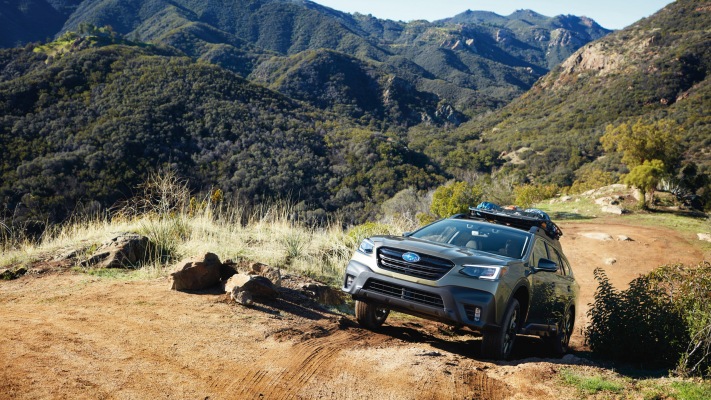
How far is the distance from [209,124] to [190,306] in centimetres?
5127

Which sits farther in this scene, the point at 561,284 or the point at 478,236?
the point at 561,284

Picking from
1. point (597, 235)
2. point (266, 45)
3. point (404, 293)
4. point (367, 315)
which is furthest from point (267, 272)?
point (266, 45)

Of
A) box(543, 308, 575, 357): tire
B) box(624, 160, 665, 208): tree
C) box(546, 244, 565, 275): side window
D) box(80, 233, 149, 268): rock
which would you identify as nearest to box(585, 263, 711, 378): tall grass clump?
box(543, 308, 575, 357): tire

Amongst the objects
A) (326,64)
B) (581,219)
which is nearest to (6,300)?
(581,219)

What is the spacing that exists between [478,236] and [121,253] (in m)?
5.46

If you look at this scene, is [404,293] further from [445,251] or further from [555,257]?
[555,257]

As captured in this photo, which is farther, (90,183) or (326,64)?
(326,64)

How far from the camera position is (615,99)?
249ft

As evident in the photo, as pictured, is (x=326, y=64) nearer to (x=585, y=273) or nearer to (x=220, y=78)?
(x=220, y=78)

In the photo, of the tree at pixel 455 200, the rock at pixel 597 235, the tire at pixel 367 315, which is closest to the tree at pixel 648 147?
the rock at pixel 597 235

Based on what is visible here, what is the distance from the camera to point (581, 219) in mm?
20828

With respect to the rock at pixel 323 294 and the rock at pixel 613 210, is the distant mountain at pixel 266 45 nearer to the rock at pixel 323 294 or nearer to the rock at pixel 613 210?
the rock at pixel 613 210

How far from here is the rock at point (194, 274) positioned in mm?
6379

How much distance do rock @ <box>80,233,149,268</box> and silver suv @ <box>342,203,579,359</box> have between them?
405 centimetres
